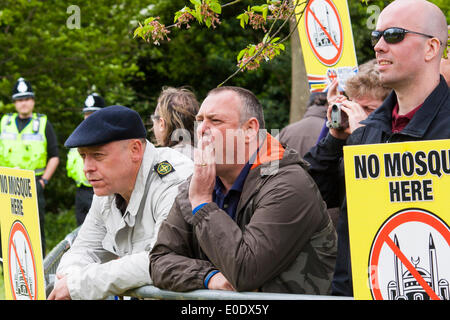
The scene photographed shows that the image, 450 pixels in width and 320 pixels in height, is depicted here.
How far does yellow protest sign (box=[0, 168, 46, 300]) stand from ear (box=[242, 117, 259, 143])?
995 mm

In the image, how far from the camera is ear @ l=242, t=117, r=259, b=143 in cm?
339

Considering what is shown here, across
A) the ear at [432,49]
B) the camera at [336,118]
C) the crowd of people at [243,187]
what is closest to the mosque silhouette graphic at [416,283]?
the crowd of people at [243,187]

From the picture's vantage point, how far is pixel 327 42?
16.4 ft

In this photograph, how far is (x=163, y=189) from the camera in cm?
401

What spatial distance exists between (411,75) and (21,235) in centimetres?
197

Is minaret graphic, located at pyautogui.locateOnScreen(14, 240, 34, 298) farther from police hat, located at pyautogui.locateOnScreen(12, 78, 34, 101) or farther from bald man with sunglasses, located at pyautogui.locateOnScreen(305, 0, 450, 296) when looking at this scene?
police hat, located at pyautogui.locateOnScreen(12, 78, 34, 101)

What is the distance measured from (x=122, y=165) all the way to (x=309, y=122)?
210 cm

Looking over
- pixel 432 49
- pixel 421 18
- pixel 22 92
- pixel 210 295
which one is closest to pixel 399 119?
pixel 432 49

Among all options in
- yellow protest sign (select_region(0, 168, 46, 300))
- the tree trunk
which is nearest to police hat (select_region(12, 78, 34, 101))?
the tree trunk

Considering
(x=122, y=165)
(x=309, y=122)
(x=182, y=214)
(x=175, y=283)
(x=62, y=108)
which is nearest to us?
(x=175, y=283)

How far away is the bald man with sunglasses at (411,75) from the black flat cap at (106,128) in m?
1.39
